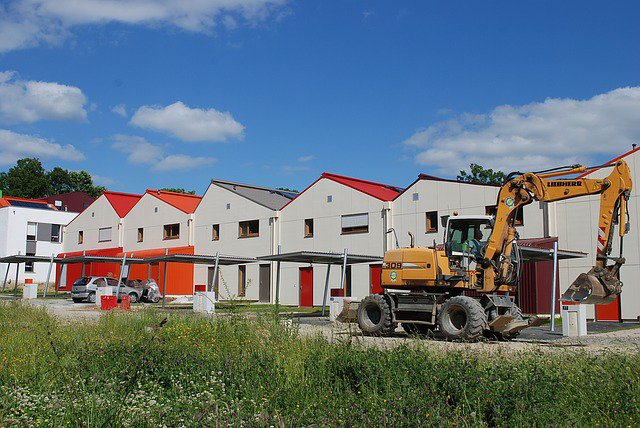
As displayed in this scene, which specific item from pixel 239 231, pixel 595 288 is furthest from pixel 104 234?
pixel 595 288

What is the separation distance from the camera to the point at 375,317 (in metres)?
18.3

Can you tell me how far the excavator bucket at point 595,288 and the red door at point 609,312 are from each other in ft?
43.8

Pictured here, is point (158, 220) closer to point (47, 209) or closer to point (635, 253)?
point (47, 209)

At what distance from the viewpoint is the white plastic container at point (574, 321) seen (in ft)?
60.4

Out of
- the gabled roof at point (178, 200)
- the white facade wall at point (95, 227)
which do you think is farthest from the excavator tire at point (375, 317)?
the white facade wall at point (95, 227)

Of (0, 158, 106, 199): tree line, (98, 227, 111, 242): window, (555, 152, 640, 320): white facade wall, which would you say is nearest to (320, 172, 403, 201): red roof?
(555, 152, 640, 320): white facade wall

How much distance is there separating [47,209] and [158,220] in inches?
931

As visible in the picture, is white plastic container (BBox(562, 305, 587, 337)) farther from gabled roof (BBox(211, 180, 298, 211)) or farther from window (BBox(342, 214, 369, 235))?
gabled roof (BBox(211, 180, 298, 211))

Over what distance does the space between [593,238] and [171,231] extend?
30.3 metres

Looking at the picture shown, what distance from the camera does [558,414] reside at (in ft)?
21.5

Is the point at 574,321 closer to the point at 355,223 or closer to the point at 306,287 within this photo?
the point at 355,223

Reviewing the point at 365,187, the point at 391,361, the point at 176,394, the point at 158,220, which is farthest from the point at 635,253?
the point at 158,220

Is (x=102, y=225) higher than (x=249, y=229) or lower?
higher

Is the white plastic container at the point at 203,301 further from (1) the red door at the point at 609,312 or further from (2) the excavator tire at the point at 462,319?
(1) the red door at the point at 609,312
